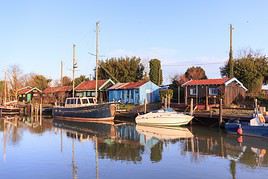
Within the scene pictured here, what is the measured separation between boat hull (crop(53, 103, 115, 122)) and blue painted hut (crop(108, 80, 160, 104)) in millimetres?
8616

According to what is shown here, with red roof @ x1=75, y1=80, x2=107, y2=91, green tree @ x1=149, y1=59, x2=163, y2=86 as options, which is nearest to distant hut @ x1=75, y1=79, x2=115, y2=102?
red roof @ x1=75, y1=80, x2=107, y2=91

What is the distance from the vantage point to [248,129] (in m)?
27.5

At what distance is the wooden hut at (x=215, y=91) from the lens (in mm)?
41562

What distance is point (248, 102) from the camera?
141 ft

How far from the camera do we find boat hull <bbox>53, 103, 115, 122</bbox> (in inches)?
1609

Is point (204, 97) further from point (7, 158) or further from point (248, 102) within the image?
point (7, 158)

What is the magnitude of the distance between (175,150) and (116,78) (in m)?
44.6

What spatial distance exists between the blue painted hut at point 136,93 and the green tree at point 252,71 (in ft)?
37.2

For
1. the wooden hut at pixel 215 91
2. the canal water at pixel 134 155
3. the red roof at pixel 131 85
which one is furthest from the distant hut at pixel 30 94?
the canal water at pixel 134 155

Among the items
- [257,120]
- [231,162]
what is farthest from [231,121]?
[231,162]

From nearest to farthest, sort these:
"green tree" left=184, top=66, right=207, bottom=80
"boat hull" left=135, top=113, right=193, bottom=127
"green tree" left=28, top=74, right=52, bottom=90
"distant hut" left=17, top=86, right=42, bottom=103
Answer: "boat hull" left=135, top=113, right=193, bottom=127
"green tree" left=184, top=66, right=207, bottom=80
"distant hut" left=17, top=86, right=42, bottom=103
"green tree" left=28, top=74, right=52, bottom=90

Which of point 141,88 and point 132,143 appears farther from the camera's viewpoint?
point 141,88

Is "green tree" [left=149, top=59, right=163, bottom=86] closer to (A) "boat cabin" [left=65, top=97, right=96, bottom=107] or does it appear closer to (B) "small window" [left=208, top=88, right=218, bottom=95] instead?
(A) "boat cabin" [left=65, top=97, right=96, bottom=107]

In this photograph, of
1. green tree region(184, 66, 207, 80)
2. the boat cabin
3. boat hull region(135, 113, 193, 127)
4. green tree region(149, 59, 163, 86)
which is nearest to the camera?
boat hull region(135, 113, 193, 127)
